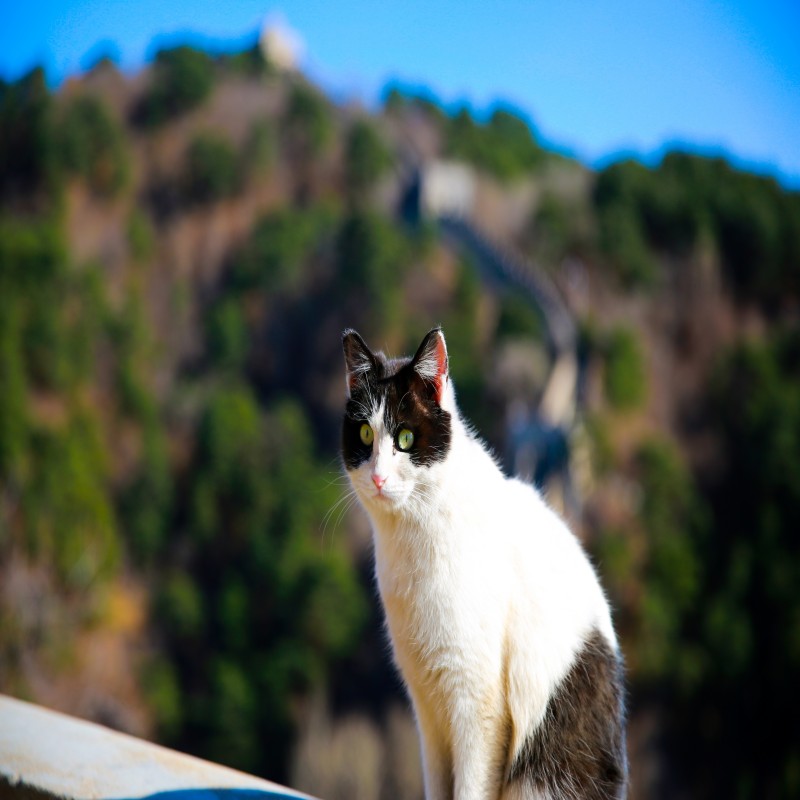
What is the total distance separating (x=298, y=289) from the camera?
35.4 meters

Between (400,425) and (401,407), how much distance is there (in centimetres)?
5

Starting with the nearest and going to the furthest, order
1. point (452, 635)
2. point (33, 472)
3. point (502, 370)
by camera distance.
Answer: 1. point (452, 635)
2. point (33, 472)
3. point (502, 370)

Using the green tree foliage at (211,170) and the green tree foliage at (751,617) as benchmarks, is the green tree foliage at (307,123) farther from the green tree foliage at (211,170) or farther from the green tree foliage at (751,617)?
the green tree foliage at (751,617)

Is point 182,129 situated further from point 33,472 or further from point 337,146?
point 33,472

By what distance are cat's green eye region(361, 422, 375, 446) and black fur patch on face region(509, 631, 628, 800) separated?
2.50 feet

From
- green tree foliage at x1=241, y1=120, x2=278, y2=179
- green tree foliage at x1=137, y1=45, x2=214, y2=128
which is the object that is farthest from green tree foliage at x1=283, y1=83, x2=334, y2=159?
green tree foliage at x1=137, y1=45, x2=214, y2=128

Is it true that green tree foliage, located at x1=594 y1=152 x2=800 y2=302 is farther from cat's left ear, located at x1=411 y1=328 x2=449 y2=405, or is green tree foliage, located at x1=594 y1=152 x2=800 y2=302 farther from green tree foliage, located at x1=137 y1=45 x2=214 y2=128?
cat's left ear, located at x1=411 y1=328 x2=449 y2=405

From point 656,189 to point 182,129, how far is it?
58.3ft

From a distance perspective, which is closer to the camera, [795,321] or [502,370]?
[502,370]

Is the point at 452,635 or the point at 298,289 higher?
the point at 298,289

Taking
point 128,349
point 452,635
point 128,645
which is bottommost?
point 452,635

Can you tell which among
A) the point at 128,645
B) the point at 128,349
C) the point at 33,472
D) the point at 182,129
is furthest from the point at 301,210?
the point at 128,645

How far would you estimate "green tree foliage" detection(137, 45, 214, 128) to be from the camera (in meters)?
38.1

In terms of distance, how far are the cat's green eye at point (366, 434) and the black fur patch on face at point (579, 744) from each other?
0.76 meters
